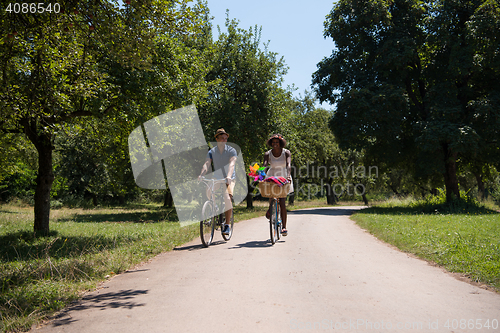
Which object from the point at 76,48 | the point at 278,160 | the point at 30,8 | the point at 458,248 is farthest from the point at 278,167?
the point at 30,8

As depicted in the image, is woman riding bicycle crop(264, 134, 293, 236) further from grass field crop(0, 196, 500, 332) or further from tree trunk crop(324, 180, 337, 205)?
tree trunk crop(324, 180, 337, 205)

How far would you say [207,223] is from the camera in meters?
7.54

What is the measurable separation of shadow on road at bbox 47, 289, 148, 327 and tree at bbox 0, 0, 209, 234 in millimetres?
4023

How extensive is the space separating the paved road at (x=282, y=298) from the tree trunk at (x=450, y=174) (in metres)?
16.6

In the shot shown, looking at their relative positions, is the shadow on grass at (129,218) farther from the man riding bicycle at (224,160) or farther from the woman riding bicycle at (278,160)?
the woman riding bicycle at (278,160)

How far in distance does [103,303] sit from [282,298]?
2.12 m

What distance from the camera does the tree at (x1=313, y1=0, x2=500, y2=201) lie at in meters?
18.1

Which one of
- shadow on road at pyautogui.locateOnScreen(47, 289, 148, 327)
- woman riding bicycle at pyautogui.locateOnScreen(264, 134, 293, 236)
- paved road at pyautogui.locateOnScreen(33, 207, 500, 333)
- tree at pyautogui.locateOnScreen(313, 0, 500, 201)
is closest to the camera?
paved road at pyautogui.locateOnScreen(33, 207, 500, 333)

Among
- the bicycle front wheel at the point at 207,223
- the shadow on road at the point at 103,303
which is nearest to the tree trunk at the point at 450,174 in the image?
the bicycle front wheel at the point at 207,223

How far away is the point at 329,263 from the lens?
584 cm

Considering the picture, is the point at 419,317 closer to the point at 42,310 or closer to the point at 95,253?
the point at 42,310

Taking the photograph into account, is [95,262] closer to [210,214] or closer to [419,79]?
[210,214]

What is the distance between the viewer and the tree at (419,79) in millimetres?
18078

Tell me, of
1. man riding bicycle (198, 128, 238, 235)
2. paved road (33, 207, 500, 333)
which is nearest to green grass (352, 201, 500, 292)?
paved road (33, 207, 500, 333)
